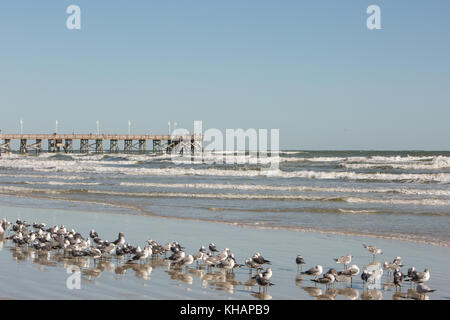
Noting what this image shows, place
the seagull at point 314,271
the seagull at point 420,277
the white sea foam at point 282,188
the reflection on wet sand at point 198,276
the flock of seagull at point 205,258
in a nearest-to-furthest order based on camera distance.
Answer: the reflection on wet sand at point 198,276 → the seagull at point 420,277 → the flock of seagull at point 205,258 → the seagull at point 314,271 → the white sea foam at point 282,188

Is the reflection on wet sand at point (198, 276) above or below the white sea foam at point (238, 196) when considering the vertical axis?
above

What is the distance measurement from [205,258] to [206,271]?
21 cm

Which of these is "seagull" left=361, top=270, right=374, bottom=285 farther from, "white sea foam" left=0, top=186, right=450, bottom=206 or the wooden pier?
the wooden pier

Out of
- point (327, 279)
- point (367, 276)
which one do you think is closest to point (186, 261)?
point (327, 279)

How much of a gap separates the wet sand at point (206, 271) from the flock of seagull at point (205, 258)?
0.47 ft

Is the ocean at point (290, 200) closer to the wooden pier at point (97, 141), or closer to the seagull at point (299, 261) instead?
the seagull at point (299, 261)

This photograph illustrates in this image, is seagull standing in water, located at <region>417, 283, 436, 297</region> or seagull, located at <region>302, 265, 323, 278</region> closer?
seagull standing in water, located at <region>417, 283, 436, 297</region>

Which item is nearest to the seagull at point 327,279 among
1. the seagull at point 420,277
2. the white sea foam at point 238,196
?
the seagull at point 420,277

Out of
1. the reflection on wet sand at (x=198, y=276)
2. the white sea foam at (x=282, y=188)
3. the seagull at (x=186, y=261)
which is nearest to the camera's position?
the reflection on wet sand at (x=198, y=276)

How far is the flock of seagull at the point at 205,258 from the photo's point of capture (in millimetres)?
8320

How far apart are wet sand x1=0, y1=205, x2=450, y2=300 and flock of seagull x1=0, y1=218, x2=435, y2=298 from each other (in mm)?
144

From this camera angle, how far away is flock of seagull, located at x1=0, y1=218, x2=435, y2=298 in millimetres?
8320

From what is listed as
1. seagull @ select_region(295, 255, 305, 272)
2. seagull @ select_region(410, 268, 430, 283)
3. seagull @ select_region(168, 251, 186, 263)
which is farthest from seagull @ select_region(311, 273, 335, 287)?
seagull @ select_region(168, 251, 186, 263)
